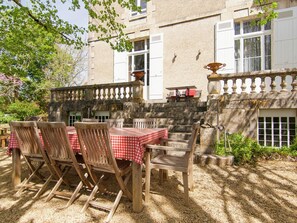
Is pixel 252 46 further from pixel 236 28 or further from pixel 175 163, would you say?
pixel 175 163

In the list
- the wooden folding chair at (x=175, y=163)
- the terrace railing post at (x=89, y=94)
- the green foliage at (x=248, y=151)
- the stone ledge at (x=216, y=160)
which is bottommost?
the stone ledge at (x=216, y=160)

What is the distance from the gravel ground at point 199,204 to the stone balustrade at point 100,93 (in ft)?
12.6

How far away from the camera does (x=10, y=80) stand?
13938mm


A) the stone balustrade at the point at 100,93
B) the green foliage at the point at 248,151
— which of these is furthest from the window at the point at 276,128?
the stone balustrade at the point at 100,93

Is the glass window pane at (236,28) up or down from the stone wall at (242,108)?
up

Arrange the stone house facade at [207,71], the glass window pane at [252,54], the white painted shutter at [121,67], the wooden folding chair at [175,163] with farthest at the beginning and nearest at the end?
the white painted shutter at [121,67]
the glass window pane at [252,54]
the stone house facade at [207,71]
the wooden folding chair at [175,163]

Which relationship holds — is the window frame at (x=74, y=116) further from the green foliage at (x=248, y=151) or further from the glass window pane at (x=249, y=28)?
the glass window pane at (x=249, y=28)

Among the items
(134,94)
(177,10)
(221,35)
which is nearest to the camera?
(134,94)

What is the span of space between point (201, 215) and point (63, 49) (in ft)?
56.5

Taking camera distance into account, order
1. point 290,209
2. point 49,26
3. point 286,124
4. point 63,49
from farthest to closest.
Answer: point 63,49 → point 49,26 → point 286,124 → point 290,209

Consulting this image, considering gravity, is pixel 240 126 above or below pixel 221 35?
below

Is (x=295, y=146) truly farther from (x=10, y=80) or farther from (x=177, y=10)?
(x=10, y=80)

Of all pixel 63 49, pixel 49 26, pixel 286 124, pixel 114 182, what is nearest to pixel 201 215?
pixel 114 182

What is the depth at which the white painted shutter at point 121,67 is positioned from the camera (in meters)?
9.45
